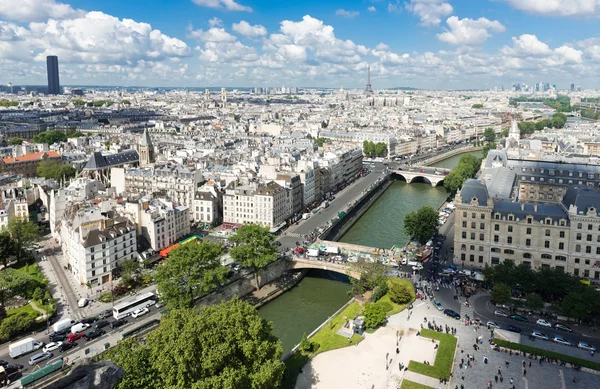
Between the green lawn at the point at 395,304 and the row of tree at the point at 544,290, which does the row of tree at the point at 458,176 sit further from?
the green lawn at the point at 395,304

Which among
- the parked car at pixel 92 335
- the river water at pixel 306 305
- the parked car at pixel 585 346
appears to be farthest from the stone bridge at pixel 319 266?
the parked car at pixel 92 335

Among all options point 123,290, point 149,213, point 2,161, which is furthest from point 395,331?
point 2,161

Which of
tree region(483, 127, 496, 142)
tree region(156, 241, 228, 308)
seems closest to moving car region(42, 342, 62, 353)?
tree region(156, 241, 228, 308)

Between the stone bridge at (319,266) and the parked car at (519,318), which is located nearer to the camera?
the parked car at (519,318)

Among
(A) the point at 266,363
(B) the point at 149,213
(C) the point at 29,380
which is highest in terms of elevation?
(B) the point at 149,213

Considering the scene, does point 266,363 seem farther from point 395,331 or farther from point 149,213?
point 149,213

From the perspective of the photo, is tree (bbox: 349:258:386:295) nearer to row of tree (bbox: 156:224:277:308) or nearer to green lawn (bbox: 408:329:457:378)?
green lawn (bbox: 408:329:457:378)

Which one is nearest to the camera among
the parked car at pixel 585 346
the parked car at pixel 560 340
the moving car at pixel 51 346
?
the parked car at pixel 585 346
